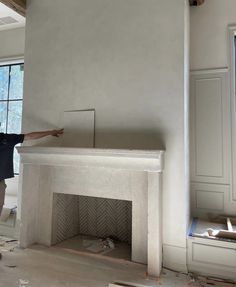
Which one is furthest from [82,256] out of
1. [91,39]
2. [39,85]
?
[91,39]

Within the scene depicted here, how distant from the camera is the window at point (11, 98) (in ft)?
14.9

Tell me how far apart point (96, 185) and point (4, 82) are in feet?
10.0

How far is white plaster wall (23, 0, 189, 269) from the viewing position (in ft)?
8.73

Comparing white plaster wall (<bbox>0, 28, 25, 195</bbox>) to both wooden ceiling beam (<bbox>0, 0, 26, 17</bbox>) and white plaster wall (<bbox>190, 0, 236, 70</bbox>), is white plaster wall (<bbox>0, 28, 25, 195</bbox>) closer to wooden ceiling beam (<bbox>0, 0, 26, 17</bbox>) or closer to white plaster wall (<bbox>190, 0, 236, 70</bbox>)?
wooden ceiling beam (<bbox>0, 0, 26, 17</bbox>)

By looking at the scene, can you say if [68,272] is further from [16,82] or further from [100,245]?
[16,82]

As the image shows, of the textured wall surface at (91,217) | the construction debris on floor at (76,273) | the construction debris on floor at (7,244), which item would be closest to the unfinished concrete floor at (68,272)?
the construction debris on floor at (76,273)

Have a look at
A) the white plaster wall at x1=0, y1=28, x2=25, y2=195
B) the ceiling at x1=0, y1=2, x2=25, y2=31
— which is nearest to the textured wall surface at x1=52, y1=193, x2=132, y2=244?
the white plaster wall at x1=0, y1=28, x2=25, y2=195

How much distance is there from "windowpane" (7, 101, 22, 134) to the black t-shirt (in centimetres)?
178

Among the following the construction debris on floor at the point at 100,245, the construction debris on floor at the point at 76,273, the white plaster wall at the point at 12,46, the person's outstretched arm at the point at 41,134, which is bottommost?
the construction debris on floor at the point at 76,273

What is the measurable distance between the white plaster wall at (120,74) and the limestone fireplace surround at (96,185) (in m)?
0.23

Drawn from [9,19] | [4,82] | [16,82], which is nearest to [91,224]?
[16,82]

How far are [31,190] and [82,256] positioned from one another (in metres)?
1.04

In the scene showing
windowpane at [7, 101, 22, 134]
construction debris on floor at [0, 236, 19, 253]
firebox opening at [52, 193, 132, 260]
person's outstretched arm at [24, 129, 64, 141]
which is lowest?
construction debris on floor at [0, 236, 19, 253]

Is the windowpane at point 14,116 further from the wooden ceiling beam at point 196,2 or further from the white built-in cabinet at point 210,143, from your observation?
the wooden ceiling beam at point 196,2
